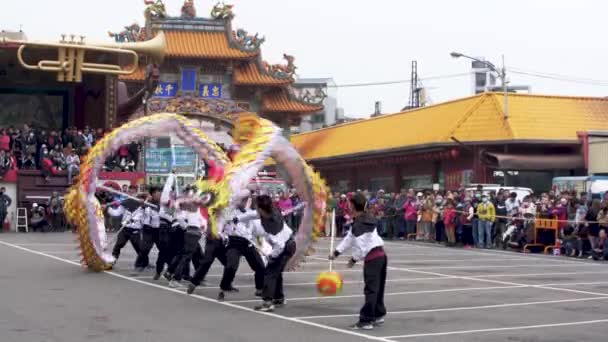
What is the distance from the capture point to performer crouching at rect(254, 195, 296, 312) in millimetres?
14055

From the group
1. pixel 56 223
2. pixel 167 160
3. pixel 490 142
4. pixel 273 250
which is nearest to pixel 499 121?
pixel 490 142

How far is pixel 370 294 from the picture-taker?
12.4 metres

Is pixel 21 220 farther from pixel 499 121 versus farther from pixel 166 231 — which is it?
pixel 166 231

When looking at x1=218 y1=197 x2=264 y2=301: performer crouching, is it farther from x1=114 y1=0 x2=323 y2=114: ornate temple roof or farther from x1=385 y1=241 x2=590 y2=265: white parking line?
x1=114 y1=0 x2=323 y2=114: ornate temple roof

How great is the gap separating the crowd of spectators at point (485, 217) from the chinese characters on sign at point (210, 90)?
57.8 ft

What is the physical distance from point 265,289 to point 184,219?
140 inches

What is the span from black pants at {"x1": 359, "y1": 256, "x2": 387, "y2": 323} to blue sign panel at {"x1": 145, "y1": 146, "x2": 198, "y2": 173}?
25.3 metres

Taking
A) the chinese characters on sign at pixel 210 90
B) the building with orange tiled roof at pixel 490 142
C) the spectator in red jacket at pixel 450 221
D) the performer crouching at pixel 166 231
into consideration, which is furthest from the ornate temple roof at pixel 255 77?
the performer crouching at pixel 166 231

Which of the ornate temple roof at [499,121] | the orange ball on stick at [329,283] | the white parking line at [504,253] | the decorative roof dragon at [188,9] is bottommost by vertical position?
the white parking line at [504,253]

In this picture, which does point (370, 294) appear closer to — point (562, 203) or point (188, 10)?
point (562, 203)

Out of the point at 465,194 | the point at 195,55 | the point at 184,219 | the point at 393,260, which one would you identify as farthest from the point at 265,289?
the point at 195,55

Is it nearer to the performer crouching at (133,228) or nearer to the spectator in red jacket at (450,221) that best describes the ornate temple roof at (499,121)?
the spectator in red jacket at (450,221)

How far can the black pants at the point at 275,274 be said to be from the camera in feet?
46.0

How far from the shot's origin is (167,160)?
4112 cm
